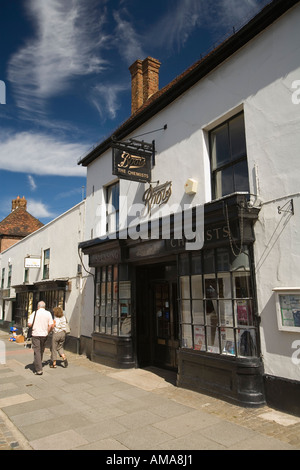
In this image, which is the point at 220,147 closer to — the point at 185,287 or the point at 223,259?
the point at 223,259

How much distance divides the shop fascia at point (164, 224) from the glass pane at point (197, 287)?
0.64 meters

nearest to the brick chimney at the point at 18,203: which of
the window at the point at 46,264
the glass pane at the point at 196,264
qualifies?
the window at the point at 46,264

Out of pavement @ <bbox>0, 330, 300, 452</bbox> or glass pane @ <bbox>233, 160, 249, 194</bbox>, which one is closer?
pavement @ <bbox>0, 330, 300, 452</bbox>

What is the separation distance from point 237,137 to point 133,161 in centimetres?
282

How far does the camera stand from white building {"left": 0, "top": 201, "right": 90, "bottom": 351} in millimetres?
12492

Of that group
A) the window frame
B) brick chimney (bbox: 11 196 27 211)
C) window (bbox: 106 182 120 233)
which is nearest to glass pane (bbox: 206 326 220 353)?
the window frame

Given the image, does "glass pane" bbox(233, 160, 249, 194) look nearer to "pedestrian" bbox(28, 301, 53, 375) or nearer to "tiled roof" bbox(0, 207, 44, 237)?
"pedestrian" bbox(28, 301, 53, 375)

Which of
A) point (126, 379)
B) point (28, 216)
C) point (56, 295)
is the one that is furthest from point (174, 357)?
point (28, 216)

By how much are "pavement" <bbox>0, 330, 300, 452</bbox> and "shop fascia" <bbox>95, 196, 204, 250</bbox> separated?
2.98 meters

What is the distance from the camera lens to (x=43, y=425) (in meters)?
5.04

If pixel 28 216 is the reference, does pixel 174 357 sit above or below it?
below

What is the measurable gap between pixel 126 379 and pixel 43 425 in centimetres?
308
